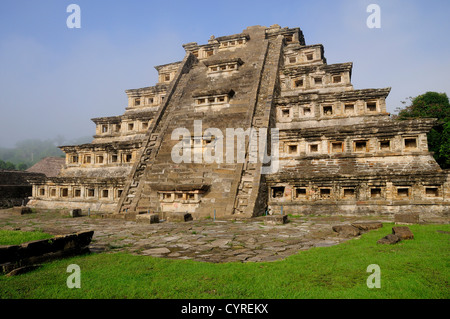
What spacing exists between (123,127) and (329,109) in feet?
47.1

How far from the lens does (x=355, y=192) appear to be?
1366cm

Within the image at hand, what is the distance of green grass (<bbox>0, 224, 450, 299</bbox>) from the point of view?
399 cm

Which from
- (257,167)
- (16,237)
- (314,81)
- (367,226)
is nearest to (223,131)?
(257,167)

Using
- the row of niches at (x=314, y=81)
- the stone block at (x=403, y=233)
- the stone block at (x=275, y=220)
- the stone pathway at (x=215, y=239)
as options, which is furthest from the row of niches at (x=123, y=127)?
the stone block at (x=403, y=233)

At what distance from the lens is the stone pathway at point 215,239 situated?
6719 millimetres

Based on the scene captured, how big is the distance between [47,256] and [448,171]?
574 inches

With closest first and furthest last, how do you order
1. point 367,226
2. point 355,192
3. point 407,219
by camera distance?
1. point 367,226
2. point 407,219
3. point 355,192

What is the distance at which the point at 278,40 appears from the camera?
2278 cm

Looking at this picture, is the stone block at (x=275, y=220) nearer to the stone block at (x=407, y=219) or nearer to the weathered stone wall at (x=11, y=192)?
the stone block at (x=407, y=219)

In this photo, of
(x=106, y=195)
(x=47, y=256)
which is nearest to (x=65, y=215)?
(x=106, y=195)

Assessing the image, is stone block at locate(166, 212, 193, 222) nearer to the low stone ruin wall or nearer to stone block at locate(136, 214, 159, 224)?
stone block at locate(136, 214, 159, 224)

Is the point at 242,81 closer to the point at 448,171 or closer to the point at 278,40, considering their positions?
the point at 278,40

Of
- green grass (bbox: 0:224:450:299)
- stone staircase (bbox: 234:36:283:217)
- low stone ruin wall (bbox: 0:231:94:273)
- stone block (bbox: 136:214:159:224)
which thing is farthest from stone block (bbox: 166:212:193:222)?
green grass (bbox: 0:224:450:299)

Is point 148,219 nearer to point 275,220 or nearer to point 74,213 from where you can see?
point 275,220
